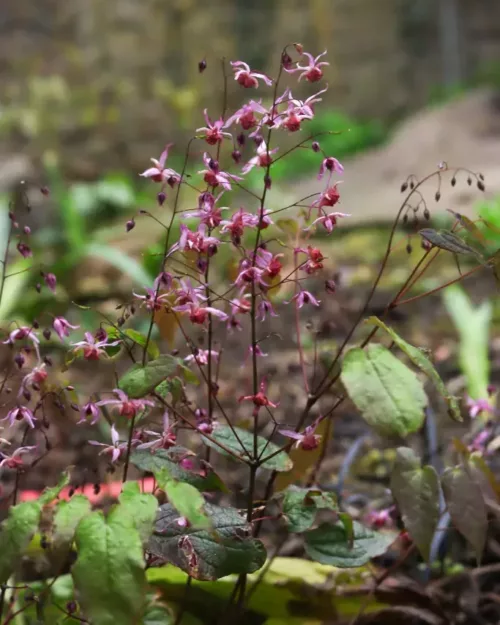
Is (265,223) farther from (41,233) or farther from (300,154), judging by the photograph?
(300,154)

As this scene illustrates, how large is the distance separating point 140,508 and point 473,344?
1631 millimetres

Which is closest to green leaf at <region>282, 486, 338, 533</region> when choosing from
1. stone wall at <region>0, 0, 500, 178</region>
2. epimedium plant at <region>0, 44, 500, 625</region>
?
epimedium plant at <region>0, 44, 500, 625</region>

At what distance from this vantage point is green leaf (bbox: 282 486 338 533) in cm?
73

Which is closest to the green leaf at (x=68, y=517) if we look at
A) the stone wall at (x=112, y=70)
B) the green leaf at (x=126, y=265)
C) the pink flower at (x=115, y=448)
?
the pink flower at (x=115, y=448)

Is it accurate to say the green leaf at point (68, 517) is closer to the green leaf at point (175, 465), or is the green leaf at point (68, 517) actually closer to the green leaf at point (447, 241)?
the green leaf at point (175, 465)

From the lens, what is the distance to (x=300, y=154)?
7.74 meters

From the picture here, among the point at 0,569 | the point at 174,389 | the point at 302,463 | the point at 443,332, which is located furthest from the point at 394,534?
the point at 443,332

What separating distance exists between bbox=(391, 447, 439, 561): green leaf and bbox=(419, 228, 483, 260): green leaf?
20 cm

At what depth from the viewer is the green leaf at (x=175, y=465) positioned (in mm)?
670

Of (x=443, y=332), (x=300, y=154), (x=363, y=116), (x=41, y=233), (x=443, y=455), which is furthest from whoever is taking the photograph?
(x=363, y=116)

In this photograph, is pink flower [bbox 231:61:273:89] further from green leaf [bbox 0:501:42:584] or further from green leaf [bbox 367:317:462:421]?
green leaf [bbox 0:501:42:584]

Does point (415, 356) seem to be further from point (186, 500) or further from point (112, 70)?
point (112, 70)

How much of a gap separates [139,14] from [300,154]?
219 centimetres

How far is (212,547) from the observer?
2.16 feet
